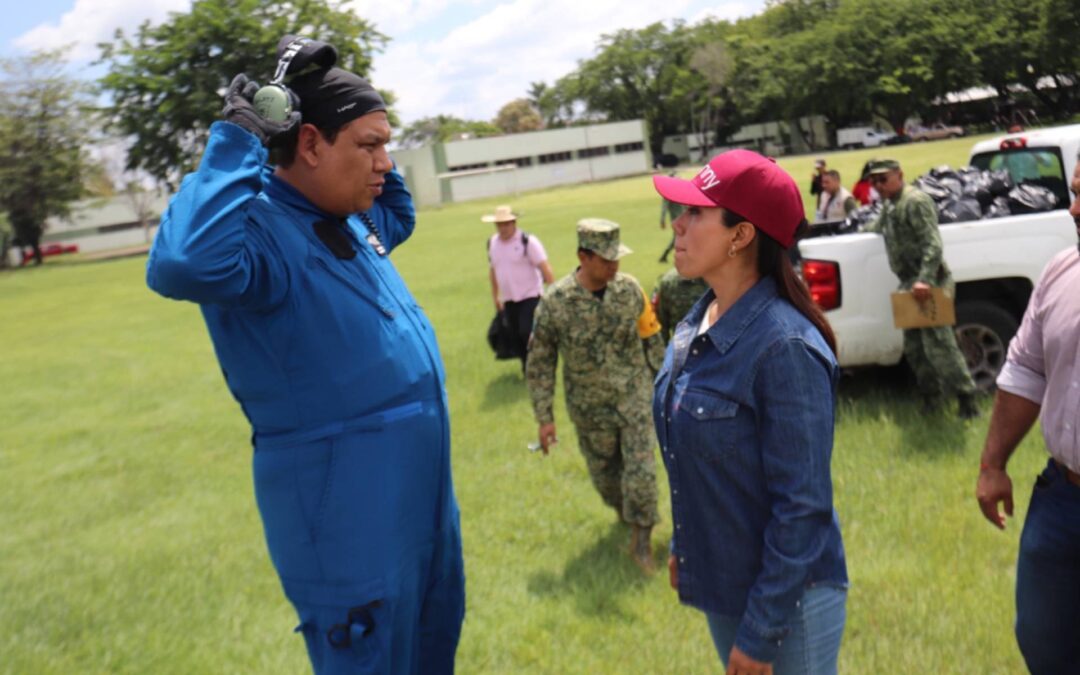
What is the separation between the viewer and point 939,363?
6523 mm

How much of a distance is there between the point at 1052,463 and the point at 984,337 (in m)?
4.76

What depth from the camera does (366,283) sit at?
2.60 metres

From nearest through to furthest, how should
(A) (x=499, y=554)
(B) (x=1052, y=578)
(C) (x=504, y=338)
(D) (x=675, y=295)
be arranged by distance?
(B) (x=1052, y=578) → (A) (x=499, y=554) → (D) (x=675, y=295) → (C) (x=504, y=338)

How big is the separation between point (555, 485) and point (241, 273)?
179 inches

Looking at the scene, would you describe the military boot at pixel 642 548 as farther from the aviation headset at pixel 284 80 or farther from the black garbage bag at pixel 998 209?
the black garbage bag at pixel 998 209

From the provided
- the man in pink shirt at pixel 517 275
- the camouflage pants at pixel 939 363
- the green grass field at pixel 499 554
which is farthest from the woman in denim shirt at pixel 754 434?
the man in pink shirt at pixel 517 275

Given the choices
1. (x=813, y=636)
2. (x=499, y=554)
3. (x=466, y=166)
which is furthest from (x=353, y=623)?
(x=466, y=166)

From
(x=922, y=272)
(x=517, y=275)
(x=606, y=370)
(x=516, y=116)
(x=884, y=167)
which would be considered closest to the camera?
(x=606, y=370)

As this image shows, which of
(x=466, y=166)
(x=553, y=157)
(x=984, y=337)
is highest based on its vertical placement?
(x=984, y=337)

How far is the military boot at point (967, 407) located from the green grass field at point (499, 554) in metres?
0.19

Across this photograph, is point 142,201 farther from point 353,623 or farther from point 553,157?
point 353,623

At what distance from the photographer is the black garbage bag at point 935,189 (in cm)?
748

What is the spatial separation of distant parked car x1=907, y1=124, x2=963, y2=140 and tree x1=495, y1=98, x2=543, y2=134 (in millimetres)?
65760

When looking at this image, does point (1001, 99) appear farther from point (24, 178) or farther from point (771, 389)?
point (771, 389)
